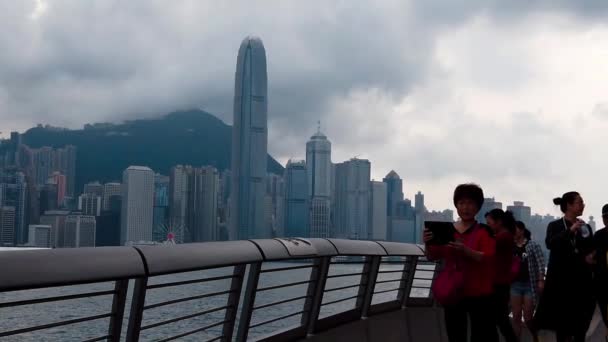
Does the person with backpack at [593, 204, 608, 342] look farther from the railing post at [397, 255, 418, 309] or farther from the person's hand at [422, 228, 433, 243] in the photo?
the person's hand at [422, 228, 433, 243]

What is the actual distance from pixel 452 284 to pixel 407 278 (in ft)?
11.4

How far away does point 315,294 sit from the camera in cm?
654

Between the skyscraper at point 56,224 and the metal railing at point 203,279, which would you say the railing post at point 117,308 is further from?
the skyscraper at point 56,224

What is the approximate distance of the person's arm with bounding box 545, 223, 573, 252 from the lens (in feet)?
24.2

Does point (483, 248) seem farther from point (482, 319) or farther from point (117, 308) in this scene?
point (117, 308)

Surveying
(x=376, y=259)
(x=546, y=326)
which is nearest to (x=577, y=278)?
(x=546, y=326)

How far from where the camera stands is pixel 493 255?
5.51m

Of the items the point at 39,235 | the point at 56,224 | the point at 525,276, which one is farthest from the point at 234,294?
the point at 56,224

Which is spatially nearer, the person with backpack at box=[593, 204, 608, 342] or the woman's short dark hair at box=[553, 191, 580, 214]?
the woman's short dark hair at box=[553, 191, 580, 214]

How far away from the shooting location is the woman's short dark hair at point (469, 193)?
5.49 m

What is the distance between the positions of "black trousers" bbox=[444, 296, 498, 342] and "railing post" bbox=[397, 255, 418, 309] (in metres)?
3.31

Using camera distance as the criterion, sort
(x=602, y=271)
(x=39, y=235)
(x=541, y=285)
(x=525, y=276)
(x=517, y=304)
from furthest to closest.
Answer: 1. (x=39, y=235)
2. (x=517, y=304)
3. (x=525, y=276)
4. (x=541, y=285)
5. (x=602, y=271)

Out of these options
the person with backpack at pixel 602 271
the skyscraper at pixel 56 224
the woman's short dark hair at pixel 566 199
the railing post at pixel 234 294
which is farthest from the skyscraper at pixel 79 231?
the railing post at pixel 234 294

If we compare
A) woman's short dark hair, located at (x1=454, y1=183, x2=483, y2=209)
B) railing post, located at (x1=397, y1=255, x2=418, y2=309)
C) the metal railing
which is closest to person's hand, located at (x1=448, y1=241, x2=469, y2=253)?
woman's short dark hair, located at (x1=454, y1=183, x2=483, y2=209)
